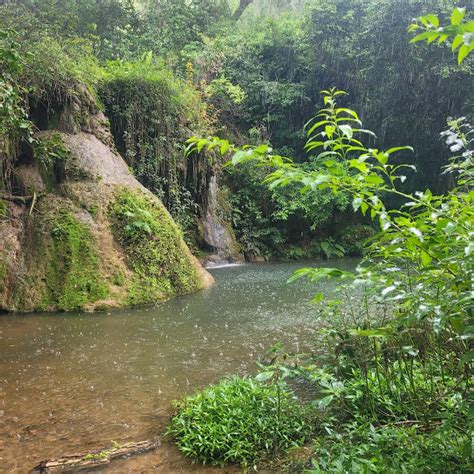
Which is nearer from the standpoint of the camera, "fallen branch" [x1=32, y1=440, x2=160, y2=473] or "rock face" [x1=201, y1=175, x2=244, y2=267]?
"fallen branch" [x1=32, y1=440, x2=160, y2=473]

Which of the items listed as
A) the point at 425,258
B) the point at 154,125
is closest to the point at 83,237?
the point at 154,125

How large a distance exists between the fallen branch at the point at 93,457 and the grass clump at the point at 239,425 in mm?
247

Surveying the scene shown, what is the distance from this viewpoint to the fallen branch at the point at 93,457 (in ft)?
9.02

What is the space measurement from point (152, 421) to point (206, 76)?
18529 mm

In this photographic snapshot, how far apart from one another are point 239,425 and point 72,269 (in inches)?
238

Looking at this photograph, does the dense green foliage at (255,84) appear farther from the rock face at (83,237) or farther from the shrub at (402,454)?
the shrub at (402,454)

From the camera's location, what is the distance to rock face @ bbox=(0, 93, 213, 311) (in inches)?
311

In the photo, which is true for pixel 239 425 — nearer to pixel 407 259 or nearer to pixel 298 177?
pixel 407 259

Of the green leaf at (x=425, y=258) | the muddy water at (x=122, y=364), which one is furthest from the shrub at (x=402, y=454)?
the muddy water at (x=122, y=364)

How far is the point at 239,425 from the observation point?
3.05 m

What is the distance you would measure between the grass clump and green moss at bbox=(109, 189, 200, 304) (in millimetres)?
5214

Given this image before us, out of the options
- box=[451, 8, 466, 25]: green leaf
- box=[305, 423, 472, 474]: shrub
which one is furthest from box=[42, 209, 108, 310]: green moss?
box=[451, 8, 466, 25]: green leaf

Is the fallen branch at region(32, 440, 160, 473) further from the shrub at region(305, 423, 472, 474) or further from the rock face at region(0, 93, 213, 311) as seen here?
the rock face at region(0, 93, 213, 311)

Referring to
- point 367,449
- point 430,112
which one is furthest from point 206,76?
point 367,449
